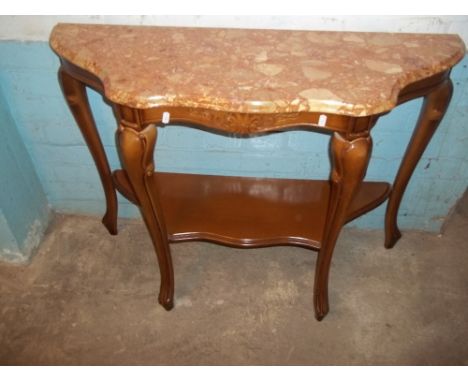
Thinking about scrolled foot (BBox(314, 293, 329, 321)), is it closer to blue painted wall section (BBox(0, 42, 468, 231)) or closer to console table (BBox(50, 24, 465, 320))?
console table (BBox(50, 24, 465, 320))

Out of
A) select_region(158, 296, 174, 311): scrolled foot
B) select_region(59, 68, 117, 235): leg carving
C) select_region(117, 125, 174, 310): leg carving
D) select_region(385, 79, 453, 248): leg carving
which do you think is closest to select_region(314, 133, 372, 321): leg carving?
select_region(385, 79, 453, 248): leg carving

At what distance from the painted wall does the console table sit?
0.10m

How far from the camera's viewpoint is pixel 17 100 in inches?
54.4

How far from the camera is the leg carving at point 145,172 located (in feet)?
3.02

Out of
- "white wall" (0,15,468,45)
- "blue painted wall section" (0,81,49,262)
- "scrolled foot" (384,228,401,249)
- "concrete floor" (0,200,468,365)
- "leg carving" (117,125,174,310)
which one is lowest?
"concrete floor" (0,200,468,365)

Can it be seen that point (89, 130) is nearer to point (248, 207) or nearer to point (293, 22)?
point (248, 207)

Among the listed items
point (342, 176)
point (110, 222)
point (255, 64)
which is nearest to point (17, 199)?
point (110, 222)

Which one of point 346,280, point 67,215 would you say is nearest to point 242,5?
point 346,280

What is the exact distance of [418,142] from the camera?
1.25 metres

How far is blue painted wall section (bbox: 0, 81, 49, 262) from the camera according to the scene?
1.42m

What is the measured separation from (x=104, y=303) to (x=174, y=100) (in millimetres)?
956

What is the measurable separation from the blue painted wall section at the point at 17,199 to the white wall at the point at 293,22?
355 millimetres

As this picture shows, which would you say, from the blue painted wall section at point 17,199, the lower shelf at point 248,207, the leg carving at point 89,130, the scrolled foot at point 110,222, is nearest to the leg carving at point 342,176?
the lower shelf at point 248,207

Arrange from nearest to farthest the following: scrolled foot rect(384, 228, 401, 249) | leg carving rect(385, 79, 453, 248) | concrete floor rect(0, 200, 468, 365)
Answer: leg carving rect(385, 79, 453, 248) < concrete floor rect(0, 200, 468, 365) < scrolled foot rect(384, 228, 401, 249)
